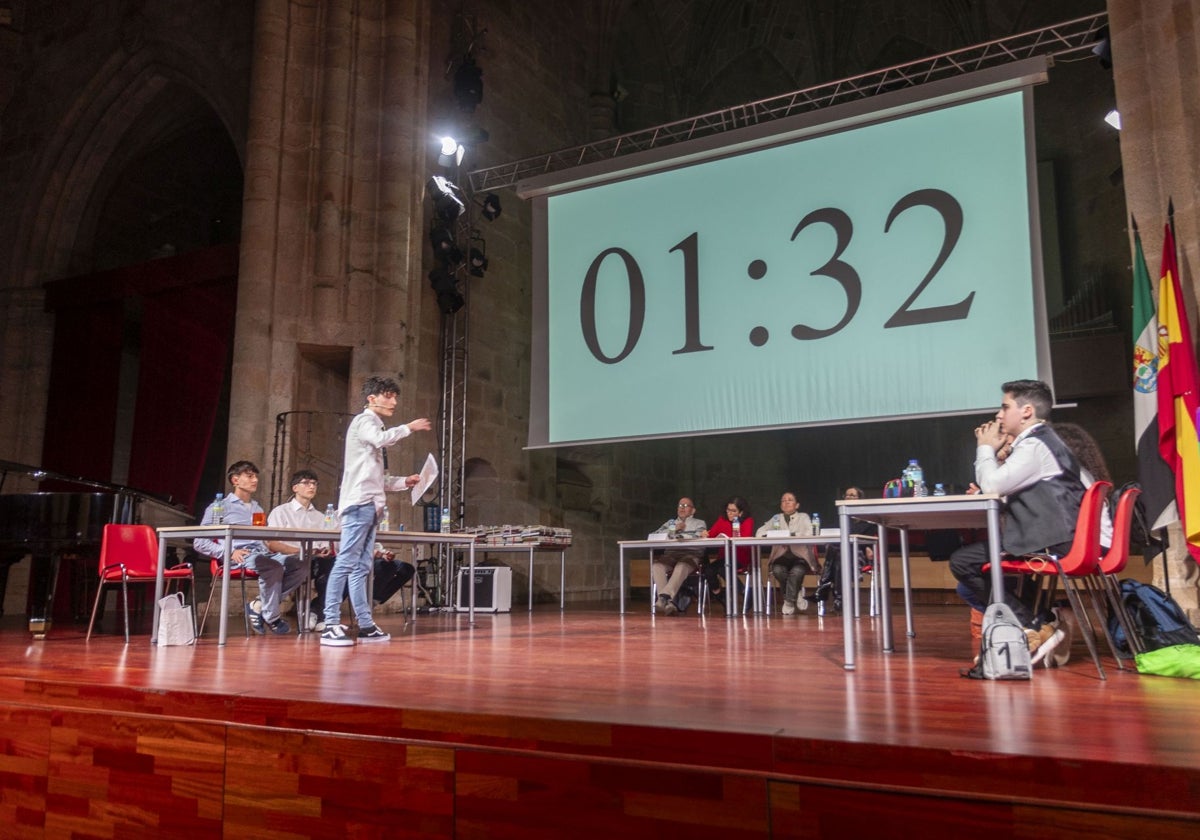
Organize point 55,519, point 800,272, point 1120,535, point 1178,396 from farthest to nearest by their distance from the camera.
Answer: point 800,272 → point 55,519 → point 1178,396 → point 1120,535

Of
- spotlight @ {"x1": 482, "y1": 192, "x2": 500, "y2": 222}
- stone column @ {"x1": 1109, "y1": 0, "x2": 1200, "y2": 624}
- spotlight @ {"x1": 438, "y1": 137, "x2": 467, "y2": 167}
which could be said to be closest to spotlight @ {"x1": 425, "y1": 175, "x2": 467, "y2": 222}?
spotlight @ {"x1": 438, "y1": 137, "x2": 467, "y2": 167}

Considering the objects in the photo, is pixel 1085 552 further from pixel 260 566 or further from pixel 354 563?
pixel 260 566

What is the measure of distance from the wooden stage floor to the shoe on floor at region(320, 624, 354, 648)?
93 centimetres

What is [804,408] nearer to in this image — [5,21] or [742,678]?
[742,678]

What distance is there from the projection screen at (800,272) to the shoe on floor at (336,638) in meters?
3.90

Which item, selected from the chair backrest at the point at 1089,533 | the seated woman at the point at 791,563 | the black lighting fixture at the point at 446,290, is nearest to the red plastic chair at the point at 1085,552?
the chair backrest at the point at 1089,533

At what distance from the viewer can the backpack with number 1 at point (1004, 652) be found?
293 centimetres

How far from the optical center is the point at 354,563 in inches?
186

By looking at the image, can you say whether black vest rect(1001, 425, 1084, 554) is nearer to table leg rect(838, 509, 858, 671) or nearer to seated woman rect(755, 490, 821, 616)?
table leg rect(838, 509, 858, 671)

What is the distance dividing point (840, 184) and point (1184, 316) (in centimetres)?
287

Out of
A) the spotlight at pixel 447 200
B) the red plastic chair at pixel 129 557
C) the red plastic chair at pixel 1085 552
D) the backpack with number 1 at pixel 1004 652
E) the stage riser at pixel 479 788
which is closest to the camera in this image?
the stage riser at pixel 479 788

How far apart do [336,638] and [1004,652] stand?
3.10 metres

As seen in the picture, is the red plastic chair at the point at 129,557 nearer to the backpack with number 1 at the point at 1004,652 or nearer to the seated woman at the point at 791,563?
the backpack with number 1 at the point at 1004,652

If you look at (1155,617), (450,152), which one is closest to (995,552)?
(1155,617)
